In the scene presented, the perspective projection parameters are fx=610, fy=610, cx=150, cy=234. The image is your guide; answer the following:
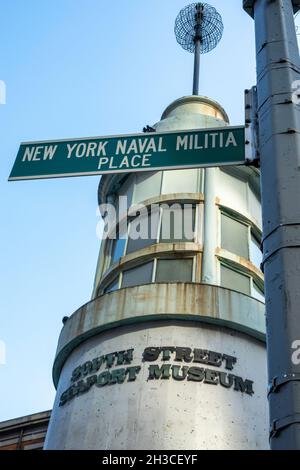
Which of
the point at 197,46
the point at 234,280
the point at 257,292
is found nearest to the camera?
the point at 234,280

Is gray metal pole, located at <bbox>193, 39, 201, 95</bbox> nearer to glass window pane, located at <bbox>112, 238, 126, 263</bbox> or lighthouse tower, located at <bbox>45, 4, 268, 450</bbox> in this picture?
lighthouse tower, located at <bbox>45, 4, 268, 450</bbox>

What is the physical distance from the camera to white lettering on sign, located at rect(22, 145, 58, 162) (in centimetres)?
512

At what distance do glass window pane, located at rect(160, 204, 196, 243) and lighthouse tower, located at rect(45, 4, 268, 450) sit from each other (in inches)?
0.7

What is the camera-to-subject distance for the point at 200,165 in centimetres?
460

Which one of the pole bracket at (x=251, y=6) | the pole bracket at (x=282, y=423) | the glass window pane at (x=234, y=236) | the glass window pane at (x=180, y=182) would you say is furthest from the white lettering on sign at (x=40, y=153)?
the glass window pane at (x=180, y=182)

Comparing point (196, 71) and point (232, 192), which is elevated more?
point (196, 71)

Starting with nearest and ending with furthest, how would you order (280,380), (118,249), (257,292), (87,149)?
(280,380)
(87,149)
(257,292)
(118,249)

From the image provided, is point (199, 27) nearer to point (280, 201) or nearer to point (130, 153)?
point (130, 153)

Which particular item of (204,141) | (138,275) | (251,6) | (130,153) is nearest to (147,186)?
(138,275)

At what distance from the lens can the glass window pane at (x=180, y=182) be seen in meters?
11.1

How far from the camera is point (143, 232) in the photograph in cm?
1064

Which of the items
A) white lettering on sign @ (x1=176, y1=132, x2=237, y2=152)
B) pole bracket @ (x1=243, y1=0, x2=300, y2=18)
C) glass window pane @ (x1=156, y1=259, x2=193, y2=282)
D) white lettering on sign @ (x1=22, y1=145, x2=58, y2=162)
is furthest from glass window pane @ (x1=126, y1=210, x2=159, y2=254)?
pole bracket @ (x1=243, y1=0, x2=300, y2=18)

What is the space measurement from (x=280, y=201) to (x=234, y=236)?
24.2 ft
